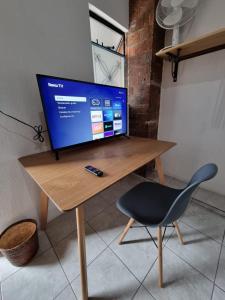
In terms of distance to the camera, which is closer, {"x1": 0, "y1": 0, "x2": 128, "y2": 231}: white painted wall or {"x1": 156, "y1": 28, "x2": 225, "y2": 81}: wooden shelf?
{"x1": 0, "y1": 0, "x2": 128, "y2": 231}: white painted wall

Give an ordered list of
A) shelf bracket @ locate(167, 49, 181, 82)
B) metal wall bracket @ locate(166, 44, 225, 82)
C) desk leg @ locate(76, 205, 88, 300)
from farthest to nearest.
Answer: shelf bracket @ locate(167, 49, 181, 82) < metal wall bracket @ locate(166, 44, 225, 82) < desk leg @ locate(76, 205, 88, 300)

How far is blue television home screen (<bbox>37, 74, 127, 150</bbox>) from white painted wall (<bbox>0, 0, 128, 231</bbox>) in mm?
219

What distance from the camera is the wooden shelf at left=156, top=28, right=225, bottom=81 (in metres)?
1.19

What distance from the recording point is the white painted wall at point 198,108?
55.8 inches

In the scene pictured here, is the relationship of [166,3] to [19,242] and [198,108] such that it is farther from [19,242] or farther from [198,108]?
[19,242]

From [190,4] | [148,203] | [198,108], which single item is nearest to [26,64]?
[148,203]

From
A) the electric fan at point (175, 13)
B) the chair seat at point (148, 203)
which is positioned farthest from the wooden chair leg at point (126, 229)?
the electric fan at point (175, 13)

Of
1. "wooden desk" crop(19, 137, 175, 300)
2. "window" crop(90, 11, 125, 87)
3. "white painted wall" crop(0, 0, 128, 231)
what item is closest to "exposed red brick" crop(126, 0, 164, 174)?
"window" crop(90, 11, 125, 87)

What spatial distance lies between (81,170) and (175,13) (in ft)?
5.59

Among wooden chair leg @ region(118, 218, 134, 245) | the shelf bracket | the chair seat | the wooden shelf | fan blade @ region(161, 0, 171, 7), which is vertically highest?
fan blade @ region(161, 0, 171, 7)

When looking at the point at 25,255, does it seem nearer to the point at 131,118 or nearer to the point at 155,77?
the point at 131,118

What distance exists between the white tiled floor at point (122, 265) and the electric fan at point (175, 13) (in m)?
1.87

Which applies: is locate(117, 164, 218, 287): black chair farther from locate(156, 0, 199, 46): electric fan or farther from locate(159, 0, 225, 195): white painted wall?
locate(156, 0, 199, 46): electric fan

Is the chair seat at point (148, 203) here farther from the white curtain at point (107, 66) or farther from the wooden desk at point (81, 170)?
the white curtain at point (107, 66)
